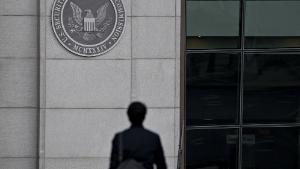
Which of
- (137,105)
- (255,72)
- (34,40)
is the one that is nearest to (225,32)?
(255,72)

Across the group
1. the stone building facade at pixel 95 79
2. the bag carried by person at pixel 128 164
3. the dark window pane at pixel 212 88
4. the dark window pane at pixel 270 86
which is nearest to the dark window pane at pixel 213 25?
the dark window pane at pixel 212 88

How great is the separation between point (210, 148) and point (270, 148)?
1044 millimetres

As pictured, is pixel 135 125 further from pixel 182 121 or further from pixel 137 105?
pixel 182 121

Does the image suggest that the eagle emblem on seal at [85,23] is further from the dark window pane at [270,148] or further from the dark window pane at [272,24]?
the dark window pane at [270,148]

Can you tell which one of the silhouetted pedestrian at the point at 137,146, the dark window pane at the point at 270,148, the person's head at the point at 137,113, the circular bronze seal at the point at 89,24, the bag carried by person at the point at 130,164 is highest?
the circular bronze seal at the point at 89,24

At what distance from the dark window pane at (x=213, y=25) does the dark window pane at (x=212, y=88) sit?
202 mm

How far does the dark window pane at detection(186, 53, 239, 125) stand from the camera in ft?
44.8

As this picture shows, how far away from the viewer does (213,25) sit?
44.9 ft

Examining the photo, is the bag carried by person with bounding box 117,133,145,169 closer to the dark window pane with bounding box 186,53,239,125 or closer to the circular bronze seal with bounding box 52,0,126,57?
the circular bronze seal with bounding box 52,0,126,57

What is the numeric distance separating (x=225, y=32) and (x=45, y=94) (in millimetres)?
3200

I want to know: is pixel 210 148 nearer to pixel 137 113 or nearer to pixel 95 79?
pixel 95 79

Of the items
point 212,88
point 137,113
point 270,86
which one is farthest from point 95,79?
point 137,113

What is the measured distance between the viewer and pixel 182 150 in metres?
13.3

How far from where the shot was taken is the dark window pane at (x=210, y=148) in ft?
45.2
